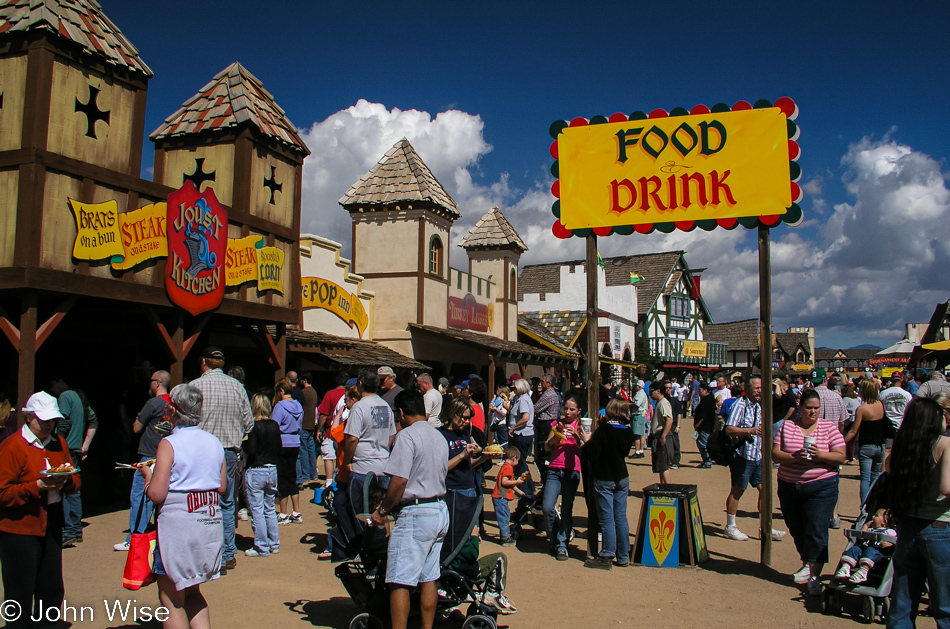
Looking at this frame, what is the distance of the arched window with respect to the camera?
18797 millimetres

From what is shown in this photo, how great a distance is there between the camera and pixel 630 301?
39094mm

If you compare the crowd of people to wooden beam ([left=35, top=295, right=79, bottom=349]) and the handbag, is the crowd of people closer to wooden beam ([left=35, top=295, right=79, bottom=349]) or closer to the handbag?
the handbag

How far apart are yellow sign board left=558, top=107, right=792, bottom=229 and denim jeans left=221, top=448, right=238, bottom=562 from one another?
4.05 meters

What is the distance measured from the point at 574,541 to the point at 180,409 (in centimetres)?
519

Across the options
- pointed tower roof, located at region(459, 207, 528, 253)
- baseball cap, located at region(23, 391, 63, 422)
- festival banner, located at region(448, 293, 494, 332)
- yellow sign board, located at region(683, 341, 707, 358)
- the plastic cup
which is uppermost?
pointed tower roof, located at region(459, 207, 528, 253)

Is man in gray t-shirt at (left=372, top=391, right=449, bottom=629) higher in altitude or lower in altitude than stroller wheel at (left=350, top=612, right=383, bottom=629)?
higher

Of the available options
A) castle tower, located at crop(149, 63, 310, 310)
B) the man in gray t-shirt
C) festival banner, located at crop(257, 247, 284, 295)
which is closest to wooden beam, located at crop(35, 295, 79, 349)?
castle tower, located at crop(149, 63, 310, 310)

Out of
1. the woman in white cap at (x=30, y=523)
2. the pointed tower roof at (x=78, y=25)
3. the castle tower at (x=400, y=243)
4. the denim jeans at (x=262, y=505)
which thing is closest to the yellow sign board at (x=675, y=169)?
the denim jeans at (x=262, y=505)

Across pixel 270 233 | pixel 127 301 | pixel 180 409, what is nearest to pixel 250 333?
pixel 270 233

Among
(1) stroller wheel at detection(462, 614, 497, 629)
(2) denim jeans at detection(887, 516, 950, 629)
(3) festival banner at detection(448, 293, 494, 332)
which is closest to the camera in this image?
(2) denim jeans at detection(887, 516, 950, 629)

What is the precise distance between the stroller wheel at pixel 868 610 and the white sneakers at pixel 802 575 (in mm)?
750

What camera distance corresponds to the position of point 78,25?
8.60 m

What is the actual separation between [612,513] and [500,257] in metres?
17.5

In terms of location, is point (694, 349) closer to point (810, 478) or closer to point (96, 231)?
point (810, 478)
